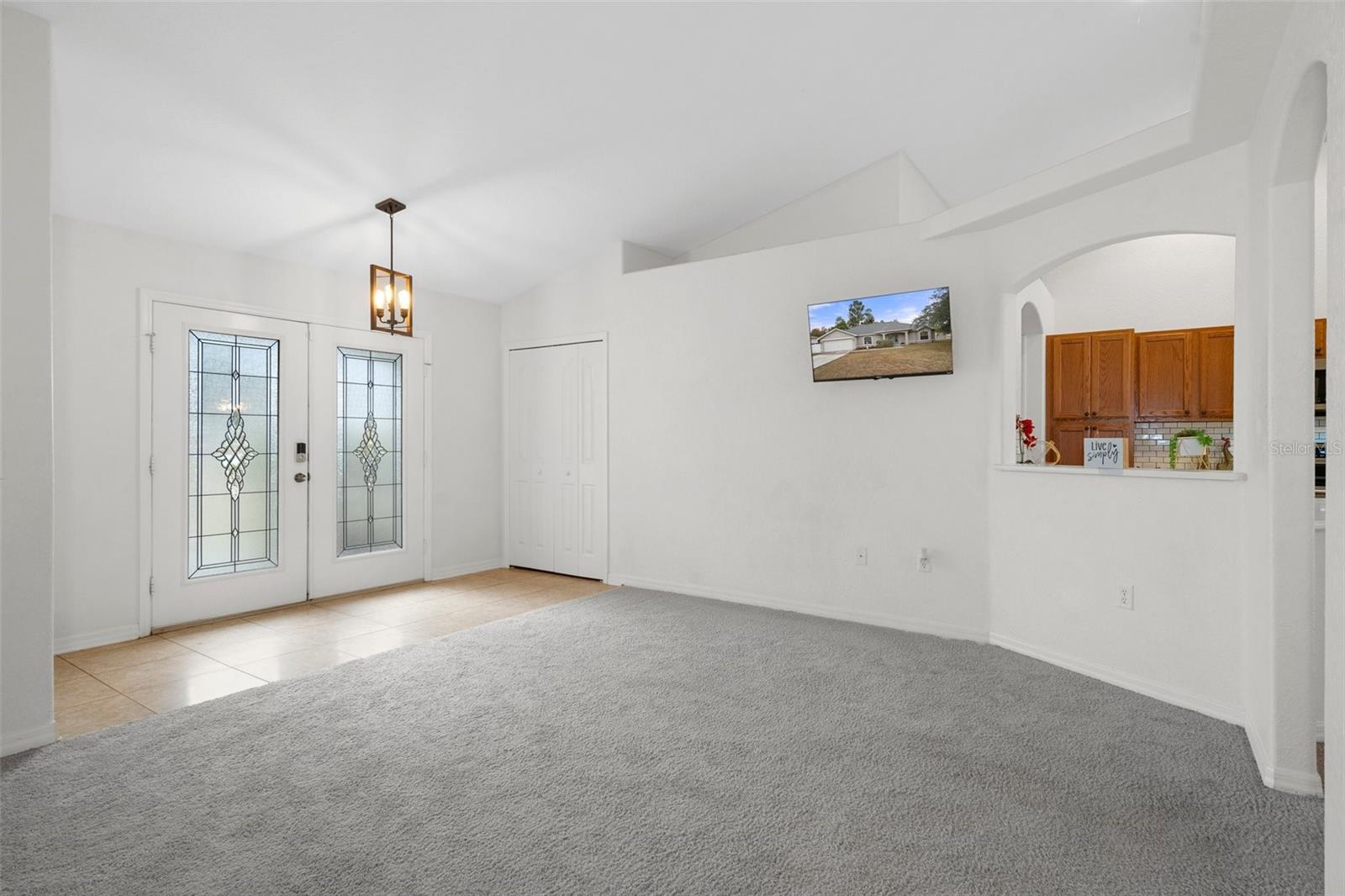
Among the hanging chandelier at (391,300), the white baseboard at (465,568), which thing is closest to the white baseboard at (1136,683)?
the hanging chandelier at (391,300)

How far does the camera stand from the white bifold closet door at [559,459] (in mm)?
5828

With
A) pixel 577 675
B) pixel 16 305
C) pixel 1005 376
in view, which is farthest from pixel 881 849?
pixel 16 305

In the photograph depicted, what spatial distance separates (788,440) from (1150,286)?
3968mm

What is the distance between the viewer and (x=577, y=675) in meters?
3.50

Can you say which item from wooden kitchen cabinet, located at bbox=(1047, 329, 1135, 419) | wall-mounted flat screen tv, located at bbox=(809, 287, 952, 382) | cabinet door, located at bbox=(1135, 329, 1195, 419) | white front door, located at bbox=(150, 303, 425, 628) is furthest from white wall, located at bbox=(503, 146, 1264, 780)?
white front door, located at bbox=(150, 303, 425, 628)

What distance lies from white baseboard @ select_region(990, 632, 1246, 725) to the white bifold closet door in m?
3.23

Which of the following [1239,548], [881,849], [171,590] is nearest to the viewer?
[881,849]

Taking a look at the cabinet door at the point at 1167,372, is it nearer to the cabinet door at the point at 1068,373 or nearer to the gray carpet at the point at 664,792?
the cabinet door at the point at 1068,373

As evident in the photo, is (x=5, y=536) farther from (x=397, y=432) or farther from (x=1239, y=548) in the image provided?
(x=1239, y=548)

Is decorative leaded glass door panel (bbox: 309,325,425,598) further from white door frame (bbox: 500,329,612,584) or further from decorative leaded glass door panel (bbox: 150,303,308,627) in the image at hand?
white door frame (bbox: 500,329,612,584)

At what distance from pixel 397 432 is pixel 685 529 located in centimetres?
254

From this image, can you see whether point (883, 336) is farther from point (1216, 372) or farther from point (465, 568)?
point (465, 568)

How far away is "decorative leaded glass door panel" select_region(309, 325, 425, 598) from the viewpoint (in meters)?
5.20

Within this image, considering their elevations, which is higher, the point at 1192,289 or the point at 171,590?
the point at 1192,289
